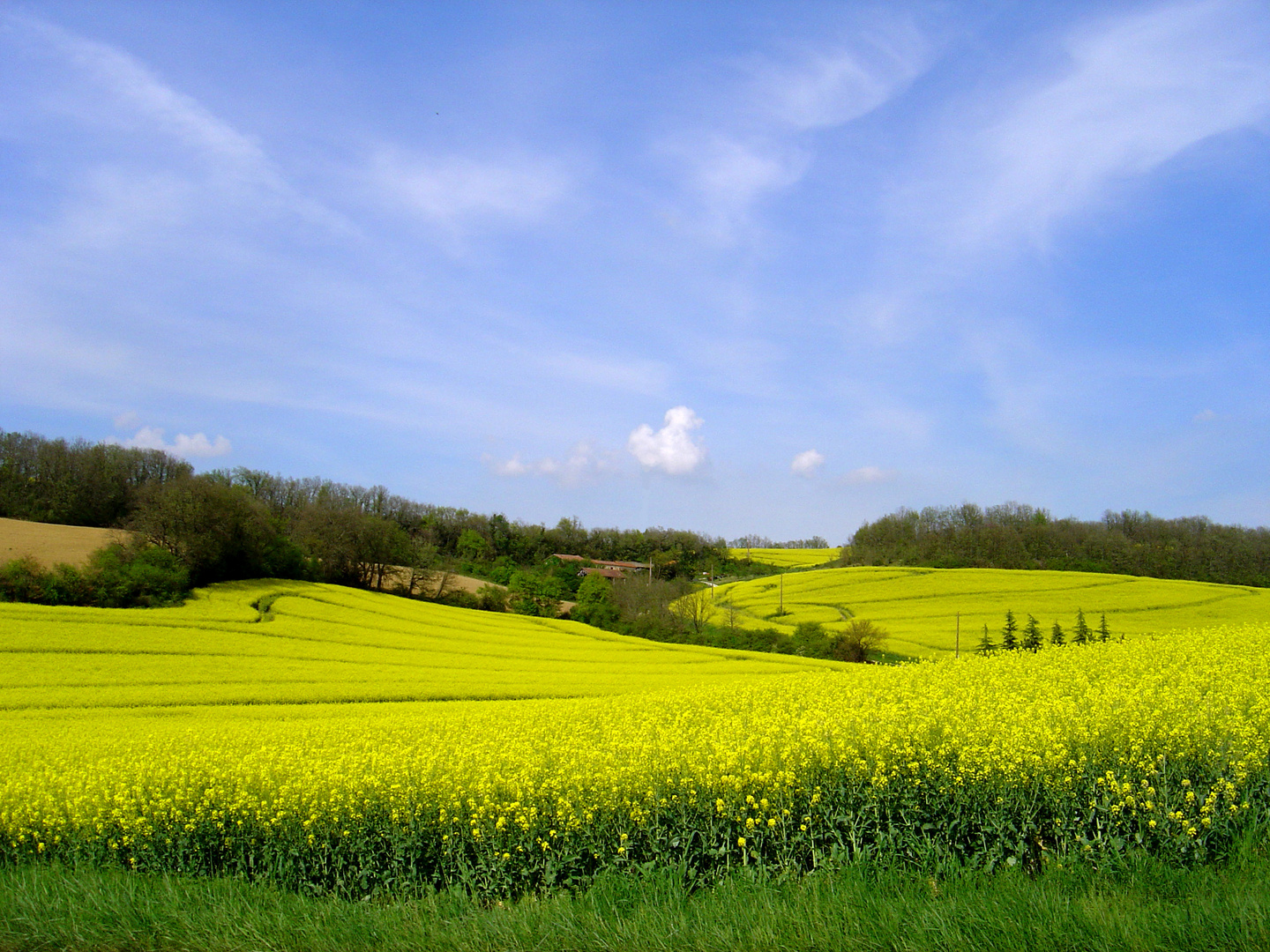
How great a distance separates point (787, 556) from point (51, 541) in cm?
10122

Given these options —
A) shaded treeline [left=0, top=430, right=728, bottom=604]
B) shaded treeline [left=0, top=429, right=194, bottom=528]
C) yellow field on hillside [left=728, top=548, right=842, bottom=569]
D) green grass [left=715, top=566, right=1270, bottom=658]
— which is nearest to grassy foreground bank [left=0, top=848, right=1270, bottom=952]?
shaded treeline [left=0, top=430, right=728, bottom=604]

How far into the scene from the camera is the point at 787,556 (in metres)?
122

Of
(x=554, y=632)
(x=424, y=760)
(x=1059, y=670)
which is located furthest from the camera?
(x=554, y=632)

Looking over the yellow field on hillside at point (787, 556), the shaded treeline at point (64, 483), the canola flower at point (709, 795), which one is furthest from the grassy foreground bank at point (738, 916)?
the yellow field on hillside at point (787, 556)

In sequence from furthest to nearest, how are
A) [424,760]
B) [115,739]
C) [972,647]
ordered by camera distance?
[972,647]
[115,739]
[424,760]

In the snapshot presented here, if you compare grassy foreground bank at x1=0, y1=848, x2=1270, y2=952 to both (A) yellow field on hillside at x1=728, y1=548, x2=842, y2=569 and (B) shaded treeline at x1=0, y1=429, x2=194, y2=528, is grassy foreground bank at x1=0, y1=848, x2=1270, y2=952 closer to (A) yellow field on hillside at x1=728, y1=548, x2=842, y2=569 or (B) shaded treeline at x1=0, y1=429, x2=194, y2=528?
(B) shaded treeline at x1=0, y1=429, x2=194, y2=528

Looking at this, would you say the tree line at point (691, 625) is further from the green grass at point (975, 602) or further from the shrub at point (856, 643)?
the green grass at point (975, 602)

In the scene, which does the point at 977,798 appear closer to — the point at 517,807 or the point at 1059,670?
the point at 517,807

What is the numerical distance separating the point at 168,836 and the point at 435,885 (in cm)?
279

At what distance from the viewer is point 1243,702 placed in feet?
25.2

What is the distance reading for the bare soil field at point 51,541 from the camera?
109 ft

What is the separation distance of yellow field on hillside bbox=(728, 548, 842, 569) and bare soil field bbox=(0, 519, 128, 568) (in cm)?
7352

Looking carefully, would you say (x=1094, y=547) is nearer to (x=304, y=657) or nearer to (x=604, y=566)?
(x=604, y=566)

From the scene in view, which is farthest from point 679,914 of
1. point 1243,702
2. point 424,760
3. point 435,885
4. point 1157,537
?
point 1157,537
